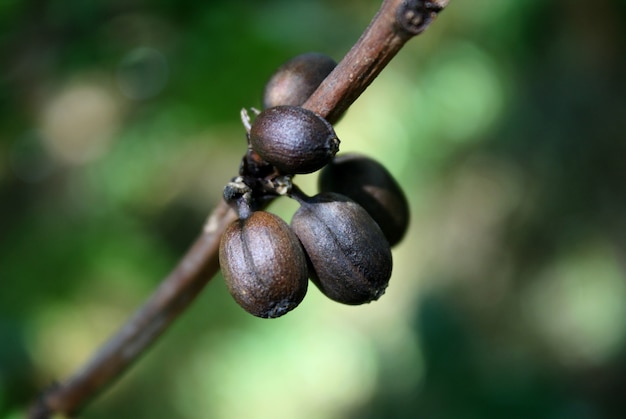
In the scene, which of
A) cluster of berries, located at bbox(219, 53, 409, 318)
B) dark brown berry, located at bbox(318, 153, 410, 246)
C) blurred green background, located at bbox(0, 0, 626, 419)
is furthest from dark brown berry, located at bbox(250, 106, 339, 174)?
blurred green background, located at bbox(0, 0, 626, 419)

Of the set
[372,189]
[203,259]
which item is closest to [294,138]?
[372,189]

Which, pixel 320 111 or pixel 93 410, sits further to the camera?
pixel 93 410

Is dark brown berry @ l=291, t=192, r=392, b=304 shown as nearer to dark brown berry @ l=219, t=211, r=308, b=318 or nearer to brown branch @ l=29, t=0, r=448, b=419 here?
dark brown berry @ l=219, t=211, r=308, b=318

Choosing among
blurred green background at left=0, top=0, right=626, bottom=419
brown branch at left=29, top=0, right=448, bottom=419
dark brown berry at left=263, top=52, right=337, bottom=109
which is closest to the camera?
brown branch at left=29, top=0, right=448, bottom=419

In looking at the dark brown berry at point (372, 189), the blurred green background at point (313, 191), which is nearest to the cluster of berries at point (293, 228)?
the dark brown berry at point (372, 189)

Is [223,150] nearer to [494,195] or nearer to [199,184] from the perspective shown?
[199,184]

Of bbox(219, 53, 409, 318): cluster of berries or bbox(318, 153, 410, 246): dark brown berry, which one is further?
bbox(318, 153, 410, 246): dark brown berry

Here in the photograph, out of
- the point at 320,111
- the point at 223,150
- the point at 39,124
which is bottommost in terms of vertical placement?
the point at 39,124

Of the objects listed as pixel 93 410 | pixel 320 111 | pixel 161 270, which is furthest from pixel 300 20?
pixel 320 111
